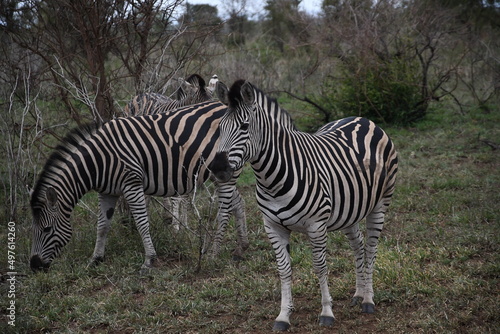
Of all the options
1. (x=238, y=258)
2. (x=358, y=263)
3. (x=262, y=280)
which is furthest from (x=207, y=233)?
(x=358, y=263)

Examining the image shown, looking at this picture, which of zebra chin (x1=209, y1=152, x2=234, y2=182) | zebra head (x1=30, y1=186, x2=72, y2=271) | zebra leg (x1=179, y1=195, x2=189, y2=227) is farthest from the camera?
zebra leg (x1=179, y1=195, x2=189, y2=227)

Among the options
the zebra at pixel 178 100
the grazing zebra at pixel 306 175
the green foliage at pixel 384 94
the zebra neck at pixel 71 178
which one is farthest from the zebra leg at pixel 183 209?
the green foliage at pixel 384 94

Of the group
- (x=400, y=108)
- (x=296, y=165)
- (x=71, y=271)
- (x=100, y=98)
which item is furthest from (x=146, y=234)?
(x=400, y=108)

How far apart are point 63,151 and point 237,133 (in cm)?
283

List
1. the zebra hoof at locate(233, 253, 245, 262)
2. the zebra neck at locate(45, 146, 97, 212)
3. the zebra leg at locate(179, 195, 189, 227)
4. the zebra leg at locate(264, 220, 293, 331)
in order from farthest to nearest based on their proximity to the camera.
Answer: the zebra leg at locate(179, 195, 189, 227) → the zebra hoof at locate(233, 253, 245, 262) → the zebra neck at locate(45, 146, 97, 212) → the zebra leg at locate(264, 220, 293, 331)

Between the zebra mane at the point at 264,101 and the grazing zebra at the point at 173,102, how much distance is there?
3.33 m

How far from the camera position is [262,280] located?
534 centimetres

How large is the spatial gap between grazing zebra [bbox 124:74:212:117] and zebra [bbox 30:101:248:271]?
1.22m

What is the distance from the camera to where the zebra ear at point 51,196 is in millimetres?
5383

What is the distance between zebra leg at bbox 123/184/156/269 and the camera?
229 inches

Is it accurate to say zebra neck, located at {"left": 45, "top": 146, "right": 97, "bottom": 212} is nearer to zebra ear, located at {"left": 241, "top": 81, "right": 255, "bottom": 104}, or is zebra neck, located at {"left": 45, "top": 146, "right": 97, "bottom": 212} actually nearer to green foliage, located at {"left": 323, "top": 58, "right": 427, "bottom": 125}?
zebra ear, located at {"left": 241, "top": 81, "right": 255, "bottom": 104}

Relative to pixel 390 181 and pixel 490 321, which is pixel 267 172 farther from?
pixel 490 321

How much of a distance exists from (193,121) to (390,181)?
2.45m

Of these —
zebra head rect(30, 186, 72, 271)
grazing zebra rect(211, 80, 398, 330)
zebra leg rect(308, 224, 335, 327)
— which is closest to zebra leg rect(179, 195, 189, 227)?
zebra head rect(30, 186, 72, 271)
